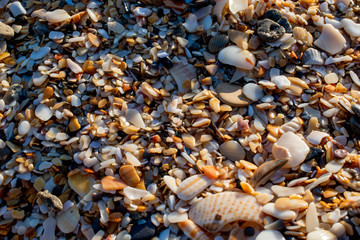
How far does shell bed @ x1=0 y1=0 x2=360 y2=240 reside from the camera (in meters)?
1.44

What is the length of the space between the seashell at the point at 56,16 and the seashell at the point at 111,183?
913 mm

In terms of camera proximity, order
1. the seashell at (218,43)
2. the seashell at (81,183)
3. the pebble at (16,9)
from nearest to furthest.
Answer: the seashell at (81,183)
the seashell at (218,43)
the pebble at (16,9)

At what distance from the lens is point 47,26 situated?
1871 mm

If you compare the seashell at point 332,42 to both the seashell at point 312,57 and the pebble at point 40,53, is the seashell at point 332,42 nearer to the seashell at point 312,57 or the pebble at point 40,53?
the seashell at point 312,57

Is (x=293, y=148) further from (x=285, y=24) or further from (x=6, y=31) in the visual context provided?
(x=6, y=31)

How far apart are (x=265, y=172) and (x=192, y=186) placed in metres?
0.31

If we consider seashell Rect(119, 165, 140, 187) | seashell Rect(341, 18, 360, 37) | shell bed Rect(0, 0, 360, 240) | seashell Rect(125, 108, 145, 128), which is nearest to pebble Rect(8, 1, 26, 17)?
shell bed Rect(0, 0, 360, 240)

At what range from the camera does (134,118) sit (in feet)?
5.31

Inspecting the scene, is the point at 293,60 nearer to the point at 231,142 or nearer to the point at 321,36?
the point at 321,36

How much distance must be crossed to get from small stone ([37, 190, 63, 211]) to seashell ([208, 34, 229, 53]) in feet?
3.38

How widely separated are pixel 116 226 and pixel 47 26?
1140 mm

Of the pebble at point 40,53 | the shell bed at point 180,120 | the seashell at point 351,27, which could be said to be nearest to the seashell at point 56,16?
the shell bed at point 180,120

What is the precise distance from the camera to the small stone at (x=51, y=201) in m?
1.48

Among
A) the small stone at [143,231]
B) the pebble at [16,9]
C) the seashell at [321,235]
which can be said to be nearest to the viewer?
the seashell at [321,235]
